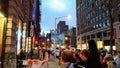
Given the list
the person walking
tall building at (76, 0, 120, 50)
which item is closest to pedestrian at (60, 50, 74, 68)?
the person walking

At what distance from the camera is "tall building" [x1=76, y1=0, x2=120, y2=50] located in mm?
80375

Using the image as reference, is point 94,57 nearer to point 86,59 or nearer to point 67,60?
point 86,59

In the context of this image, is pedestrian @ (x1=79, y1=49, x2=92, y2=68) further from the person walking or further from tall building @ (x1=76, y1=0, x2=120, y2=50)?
tall building @ (x1=76, y1=0, x2=120, y2=50)

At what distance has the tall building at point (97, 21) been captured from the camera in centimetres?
8038

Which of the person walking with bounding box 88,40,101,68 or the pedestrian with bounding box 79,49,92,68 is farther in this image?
the pedestrian with bounding box 79,49,92,68

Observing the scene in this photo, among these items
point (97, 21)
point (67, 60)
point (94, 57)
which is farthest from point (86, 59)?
point (97, 21)

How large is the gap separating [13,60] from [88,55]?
32.5ft

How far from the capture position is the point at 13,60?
1636cm

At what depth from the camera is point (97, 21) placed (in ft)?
329

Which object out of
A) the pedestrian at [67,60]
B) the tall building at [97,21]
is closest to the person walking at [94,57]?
the pedestrian at [67,60]

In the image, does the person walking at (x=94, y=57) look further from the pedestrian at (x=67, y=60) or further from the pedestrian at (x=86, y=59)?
the pedestrian at (x=67, y=60)

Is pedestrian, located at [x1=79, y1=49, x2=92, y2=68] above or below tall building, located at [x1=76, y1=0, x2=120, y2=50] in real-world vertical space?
below

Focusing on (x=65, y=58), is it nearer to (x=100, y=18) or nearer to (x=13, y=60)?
(x=13, y=60)

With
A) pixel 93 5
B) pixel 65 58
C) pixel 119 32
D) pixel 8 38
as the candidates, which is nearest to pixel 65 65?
pixel 65 58
